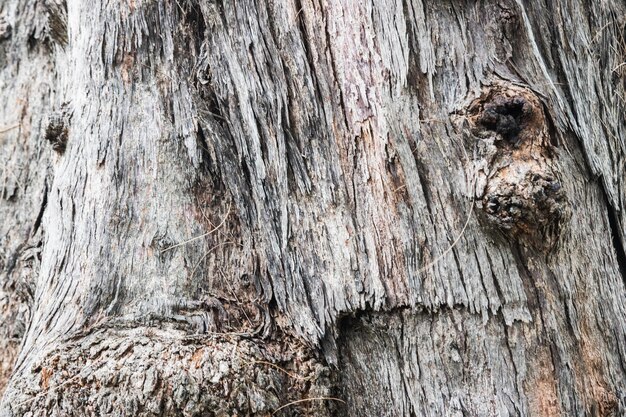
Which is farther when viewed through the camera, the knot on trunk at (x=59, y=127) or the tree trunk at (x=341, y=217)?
the knot on trunk at (x=59, y=127)

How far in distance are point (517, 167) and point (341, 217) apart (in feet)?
1.78

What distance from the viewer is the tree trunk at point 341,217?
6.52 feet

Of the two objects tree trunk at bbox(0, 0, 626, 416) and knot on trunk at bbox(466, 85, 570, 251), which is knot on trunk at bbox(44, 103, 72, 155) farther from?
knot on trunk at bbox(466, 85, 570, 251)

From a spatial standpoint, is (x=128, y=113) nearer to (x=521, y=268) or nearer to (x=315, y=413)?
(x=315, y=413)

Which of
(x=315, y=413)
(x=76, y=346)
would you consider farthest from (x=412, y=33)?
(x=76, y=346)

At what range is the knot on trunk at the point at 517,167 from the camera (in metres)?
1.90

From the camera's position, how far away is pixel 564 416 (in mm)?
1959

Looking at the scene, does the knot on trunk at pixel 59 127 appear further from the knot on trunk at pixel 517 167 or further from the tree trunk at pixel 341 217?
the knot on trunk at pixel 517 167

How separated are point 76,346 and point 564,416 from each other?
56.8 inches

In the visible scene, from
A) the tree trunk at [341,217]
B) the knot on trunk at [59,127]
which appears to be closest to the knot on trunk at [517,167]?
the tree trunk at [341,217]

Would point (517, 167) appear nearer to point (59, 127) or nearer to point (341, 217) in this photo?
point (341, 217)

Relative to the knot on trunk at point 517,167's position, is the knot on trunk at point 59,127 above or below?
above

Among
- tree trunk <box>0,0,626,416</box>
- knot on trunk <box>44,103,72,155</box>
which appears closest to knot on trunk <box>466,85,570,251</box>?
tree trunk <box>0,0,626,416</box>

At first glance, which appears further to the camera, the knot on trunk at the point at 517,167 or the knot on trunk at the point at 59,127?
the knot on trunk at the point at 59,127
